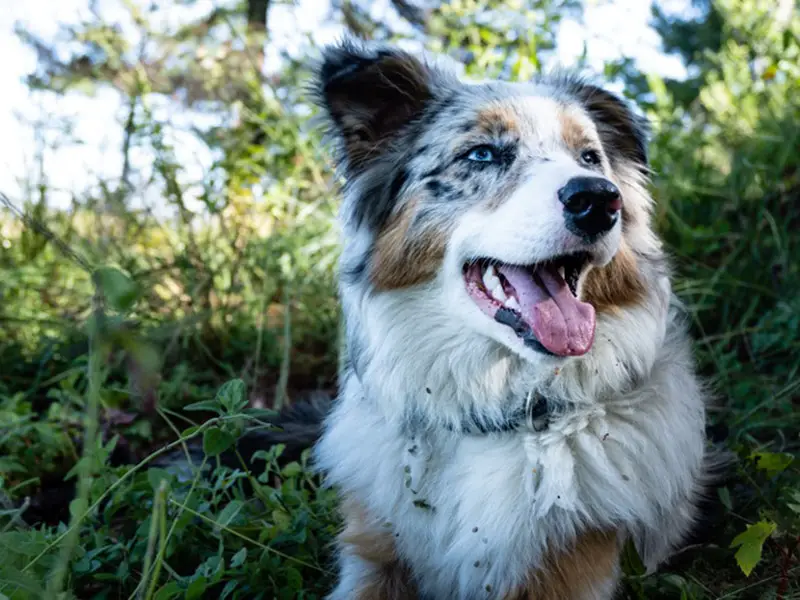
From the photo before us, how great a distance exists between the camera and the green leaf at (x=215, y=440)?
6.93 feet

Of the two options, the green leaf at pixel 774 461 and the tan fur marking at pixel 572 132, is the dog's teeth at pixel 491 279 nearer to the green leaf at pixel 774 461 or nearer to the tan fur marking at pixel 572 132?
the tan fur marking at pixel 572 132

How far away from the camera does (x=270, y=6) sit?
588cm

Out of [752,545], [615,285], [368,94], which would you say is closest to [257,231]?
[368,94]

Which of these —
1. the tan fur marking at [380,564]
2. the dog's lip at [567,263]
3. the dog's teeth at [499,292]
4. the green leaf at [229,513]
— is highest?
the dog's lip at [567,263]

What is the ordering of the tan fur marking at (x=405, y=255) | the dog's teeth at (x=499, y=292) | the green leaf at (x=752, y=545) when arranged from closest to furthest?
1. the green leaf at (x=752, y=545)
2. the dog's teeth at (x=499, y=292)
3. the tan fur marking at (x=405, y=255)

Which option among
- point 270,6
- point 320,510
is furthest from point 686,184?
point 320,510

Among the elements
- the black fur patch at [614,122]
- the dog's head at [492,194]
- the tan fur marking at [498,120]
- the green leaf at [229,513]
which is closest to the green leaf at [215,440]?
the green leaf at [229,513]

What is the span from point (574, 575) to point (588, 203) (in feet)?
3.63

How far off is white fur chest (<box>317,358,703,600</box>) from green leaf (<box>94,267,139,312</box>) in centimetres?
144

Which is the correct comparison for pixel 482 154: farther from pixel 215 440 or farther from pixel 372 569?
pixel 372 569

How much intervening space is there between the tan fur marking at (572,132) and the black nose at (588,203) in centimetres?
51

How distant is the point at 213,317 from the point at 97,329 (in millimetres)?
3865

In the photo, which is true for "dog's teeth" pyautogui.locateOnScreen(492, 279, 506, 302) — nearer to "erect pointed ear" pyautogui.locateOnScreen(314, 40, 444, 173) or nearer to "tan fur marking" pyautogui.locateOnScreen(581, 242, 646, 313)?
"tan fur marking" pyautogui.locateOnScreen(581, 242, 646, 313)

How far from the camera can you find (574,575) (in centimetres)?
225
